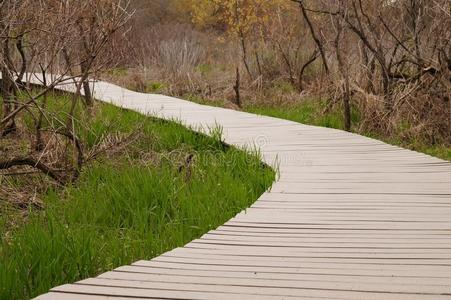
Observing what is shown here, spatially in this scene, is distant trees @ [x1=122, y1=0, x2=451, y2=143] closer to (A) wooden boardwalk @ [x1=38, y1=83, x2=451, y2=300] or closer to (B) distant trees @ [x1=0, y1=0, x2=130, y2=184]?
(A) wooden boardwalk @ [x1=38, y1=83, x2=451, y2=300]

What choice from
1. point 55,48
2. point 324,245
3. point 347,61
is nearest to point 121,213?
point 55,48

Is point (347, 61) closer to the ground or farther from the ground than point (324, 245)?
farther from the ground

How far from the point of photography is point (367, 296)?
262cm

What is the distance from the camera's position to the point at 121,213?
5203 mm

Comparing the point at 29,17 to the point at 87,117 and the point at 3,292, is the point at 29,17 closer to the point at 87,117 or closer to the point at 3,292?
the point at 87,117

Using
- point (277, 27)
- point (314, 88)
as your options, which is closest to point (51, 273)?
point (314, 88)

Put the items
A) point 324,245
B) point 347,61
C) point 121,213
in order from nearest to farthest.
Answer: point 324,245, point 121,213, point 347,61

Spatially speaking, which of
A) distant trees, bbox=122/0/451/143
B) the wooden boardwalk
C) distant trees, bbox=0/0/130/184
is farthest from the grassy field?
distant trees, bbox=122/0/451/143

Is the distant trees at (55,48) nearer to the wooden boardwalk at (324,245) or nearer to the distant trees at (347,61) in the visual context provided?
the wooden boardwalk at (324,245)

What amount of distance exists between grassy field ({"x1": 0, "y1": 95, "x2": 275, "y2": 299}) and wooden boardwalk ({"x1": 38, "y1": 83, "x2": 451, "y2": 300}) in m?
0.42

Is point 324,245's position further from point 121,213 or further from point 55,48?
point 55,48

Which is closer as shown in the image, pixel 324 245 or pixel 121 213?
pixel 324 245

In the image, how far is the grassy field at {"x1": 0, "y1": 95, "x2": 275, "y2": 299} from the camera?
12.5 ft

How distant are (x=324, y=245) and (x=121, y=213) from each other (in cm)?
222
